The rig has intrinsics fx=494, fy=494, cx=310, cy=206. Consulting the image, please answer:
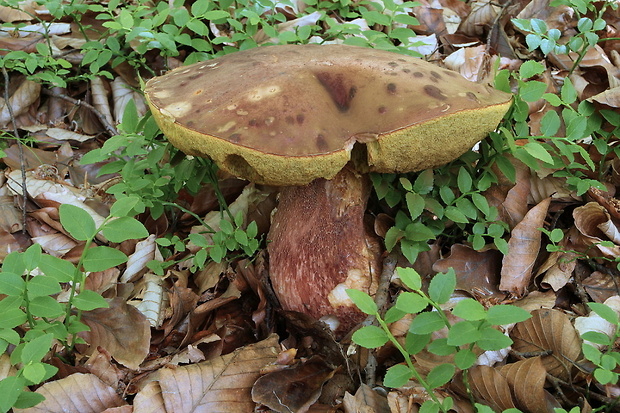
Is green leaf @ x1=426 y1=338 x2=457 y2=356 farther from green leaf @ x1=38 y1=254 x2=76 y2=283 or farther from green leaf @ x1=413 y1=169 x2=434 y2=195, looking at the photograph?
green leaf @ x1=38 y1=254 x2=76 y2=283

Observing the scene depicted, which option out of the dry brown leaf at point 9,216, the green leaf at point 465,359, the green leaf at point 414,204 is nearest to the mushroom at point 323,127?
the green leaf at point 414,204

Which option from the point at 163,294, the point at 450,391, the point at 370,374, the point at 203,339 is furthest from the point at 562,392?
the point at 163,294

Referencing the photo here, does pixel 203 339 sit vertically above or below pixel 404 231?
below

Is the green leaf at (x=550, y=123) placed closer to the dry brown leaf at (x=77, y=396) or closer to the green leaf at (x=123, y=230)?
the green leaf at (x=123, y=230)

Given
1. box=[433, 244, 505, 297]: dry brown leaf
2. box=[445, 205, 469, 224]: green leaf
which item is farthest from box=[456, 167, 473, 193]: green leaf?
box=[433, 244, 505, 297]: dry brown leaf

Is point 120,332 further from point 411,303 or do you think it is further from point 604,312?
point 604,312

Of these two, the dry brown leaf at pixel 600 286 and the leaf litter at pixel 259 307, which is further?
the dry brown leaf at pixel 600 286

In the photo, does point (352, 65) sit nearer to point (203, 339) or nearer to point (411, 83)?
point (411, 83)
